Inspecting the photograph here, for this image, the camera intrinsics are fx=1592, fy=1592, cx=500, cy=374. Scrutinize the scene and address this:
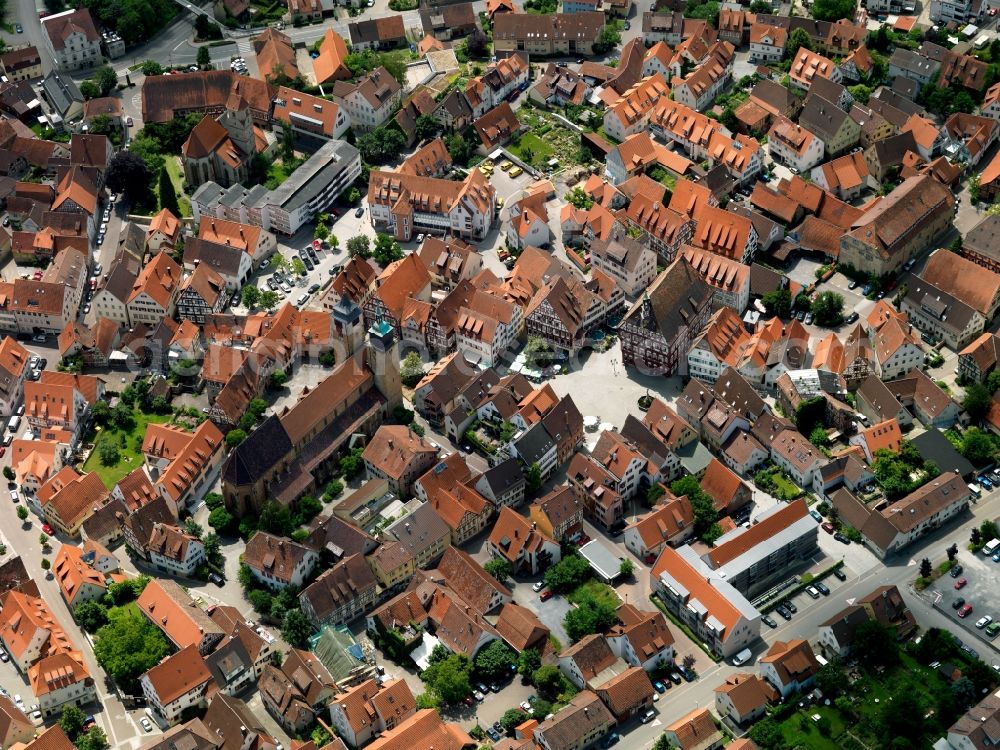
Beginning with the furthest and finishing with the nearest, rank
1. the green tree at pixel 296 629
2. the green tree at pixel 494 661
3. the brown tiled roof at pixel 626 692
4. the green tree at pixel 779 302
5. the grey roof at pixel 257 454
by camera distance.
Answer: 1. the green tree at pixel 779 302
2. the grey roof at pixel 257 454
3. the green tree at pixel 296 629
4. the green tree at pixel 494 661
5. the brown tiled roof at pixel 626 692

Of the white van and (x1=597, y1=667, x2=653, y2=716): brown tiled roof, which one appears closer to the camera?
(x1=597, y1=667, x2=653, y2=716): brown tiled roof

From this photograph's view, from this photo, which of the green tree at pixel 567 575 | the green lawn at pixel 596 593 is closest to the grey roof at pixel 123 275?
the green tree at pixel 567 575

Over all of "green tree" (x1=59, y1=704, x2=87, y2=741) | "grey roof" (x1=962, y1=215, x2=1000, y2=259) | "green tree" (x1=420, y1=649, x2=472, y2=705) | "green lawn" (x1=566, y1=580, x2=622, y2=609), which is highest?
"grey roof" (x1=962, y1=215, x2=1000, y2=259)

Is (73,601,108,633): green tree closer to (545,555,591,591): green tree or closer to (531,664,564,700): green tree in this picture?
(531,664,564,700): green tree

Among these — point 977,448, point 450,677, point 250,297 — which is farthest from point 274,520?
point 977,448

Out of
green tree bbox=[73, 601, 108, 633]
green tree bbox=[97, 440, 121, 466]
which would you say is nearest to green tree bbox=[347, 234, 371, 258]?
green tree bbox=[97, 440, 121, 466]

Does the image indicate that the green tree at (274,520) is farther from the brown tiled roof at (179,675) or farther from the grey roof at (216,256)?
the grey roof at (216,256)

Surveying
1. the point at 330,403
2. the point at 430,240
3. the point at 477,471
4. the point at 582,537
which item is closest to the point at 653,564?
the point at 582,537
